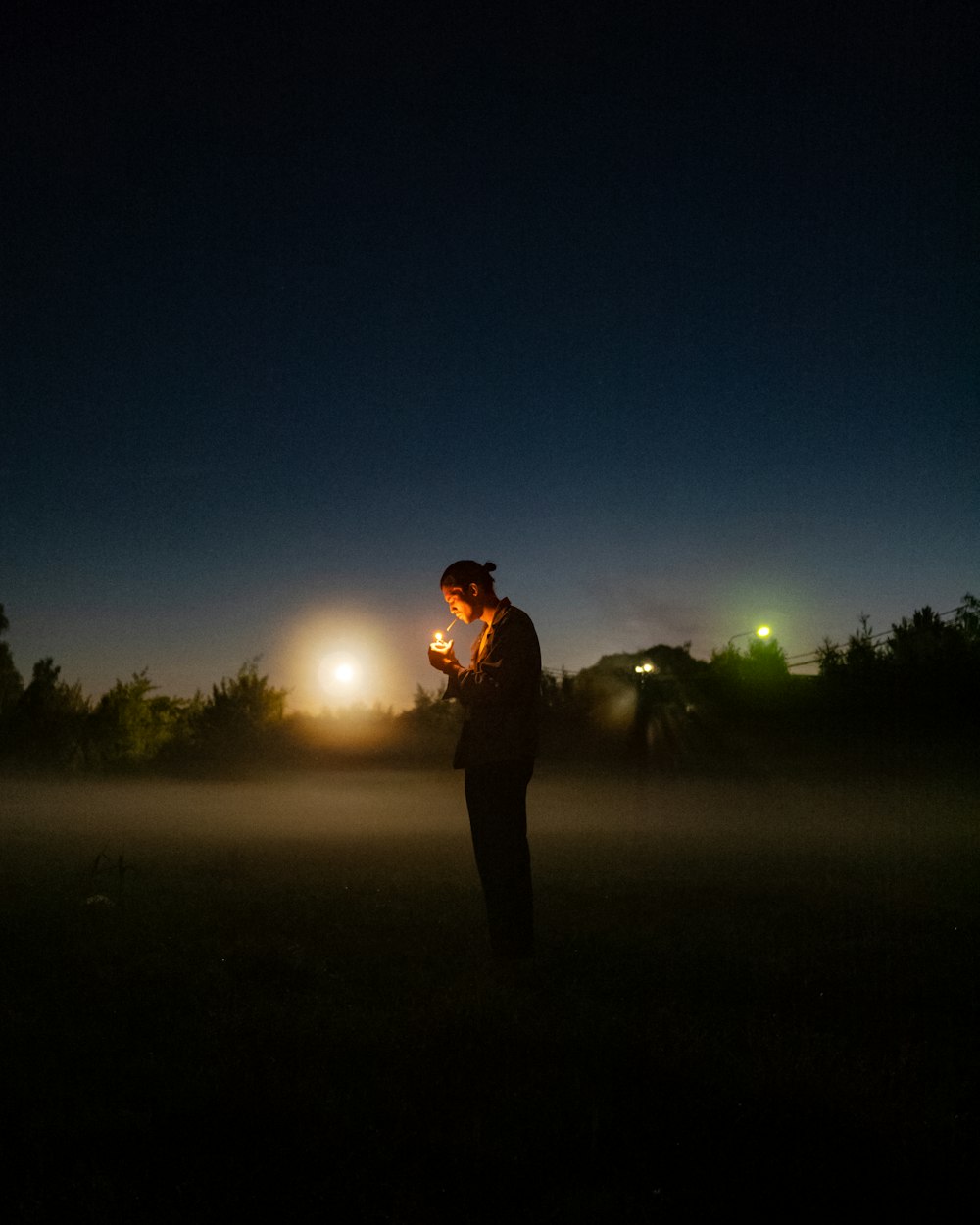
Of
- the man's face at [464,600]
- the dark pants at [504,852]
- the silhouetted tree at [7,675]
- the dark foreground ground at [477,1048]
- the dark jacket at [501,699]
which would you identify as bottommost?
the dark foreground ground at [477,1048]

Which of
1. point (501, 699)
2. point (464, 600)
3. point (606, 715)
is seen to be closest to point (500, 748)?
point (501, 699)

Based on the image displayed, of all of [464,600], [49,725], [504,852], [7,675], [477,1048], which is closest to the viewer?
[477,1048]

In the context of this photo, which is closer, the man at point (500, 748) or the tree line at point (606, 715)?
the man at point (500, 748)

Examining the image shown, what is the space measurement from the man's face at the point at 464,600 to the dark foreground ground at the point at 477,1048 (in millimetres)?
2465

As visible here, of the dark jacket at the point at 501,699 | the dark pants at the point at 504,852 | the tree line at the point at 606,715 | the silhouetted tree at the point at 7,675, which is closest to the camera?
the dark pants at the point at 504,852

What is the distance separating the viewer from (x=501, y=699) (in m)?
5.68

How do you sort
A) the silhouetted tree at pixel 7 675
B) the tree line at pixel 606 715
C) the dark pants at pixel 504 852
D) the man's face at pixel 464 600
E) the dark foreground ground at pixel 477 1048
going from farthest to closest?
the silhouetted tree at pixel 7 675 → the tree line at pixel 606 715 → the man's face at pixel 464 600 → the dark pants at pixel 504 852 → the dark foreground ground at pixel 477 1048

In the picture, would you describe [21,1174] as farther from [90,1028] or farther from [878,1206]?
[878,1206]

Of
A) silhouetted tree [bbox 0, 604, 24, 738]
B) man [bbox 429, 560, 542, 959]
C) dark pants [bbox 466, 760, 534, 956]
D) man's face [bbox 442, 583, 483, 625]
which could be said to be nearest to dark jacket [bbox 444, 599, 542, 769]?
man [bbox 429, 560, 542, 959]

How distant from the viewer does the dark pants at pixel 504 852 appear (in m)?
5.50

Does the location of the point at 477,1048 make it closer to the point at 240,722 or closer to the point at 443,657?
the point at 443,657

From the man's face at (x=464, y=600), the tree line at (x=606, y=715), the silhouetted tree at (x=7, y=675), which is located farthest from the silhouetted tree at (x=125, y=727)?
the man's face at (x=464, y=600)

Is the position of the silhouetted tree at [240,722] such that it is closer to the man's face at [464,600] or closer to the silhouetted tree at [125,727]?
the silhouetted tree at [125,727]

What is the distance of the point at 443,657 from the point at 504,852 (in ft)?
4.69
